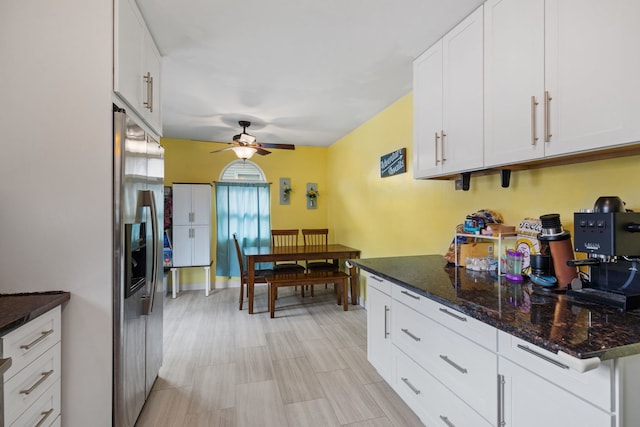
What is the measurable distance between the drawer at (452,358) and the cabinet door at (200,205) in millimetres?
3698

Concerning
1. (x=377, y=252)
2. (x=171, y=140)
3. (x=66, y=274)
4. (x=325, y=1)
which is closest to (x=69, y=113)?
(x=66, y=274)

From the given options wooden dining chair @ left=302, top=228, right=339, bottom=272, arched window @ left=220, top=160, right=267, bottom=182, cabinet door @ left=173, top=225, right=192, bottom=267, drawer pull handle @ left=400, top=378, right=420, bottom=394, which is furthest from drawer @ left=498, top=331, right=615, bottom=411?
arched window @ left=220, top=160, right=267, bottom=182

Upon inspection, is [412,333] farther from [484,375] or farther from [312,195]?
[312,195]

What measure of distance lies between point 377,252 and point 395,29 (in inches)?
97.3

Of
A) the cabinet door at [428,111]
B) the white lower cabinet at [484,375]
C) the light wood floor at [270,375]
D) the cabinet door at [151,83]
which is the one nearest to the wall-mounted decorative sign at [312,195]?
the light wood floor at [270,375]

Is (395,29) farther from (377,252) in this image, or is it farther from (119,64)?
(377,252)

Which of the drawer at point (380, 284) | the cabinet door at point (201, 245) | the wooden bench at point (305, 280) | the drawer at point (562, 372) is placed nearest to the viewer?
the drawer at point (562, 372)

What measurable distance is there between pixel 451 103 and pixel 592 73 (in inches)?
31.2

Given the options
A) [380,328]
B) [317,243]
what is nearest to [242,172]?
[317,243]

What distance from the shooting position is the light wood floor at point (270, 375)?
189 centimetres

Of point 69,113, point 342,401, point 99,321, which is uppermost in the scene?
point 69,113

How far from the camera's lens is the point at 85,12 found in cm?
140

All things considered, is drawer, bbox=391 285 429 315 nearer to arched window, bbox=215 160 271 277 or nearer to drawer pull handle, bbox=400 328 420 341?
drawer pull handle, bbox=400 328 420 341

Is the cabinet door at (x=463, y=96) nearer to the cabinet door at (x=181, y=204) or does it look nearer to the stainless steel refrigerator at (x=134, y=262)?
the stainless steel refrigerator at (x=134, y=262)
